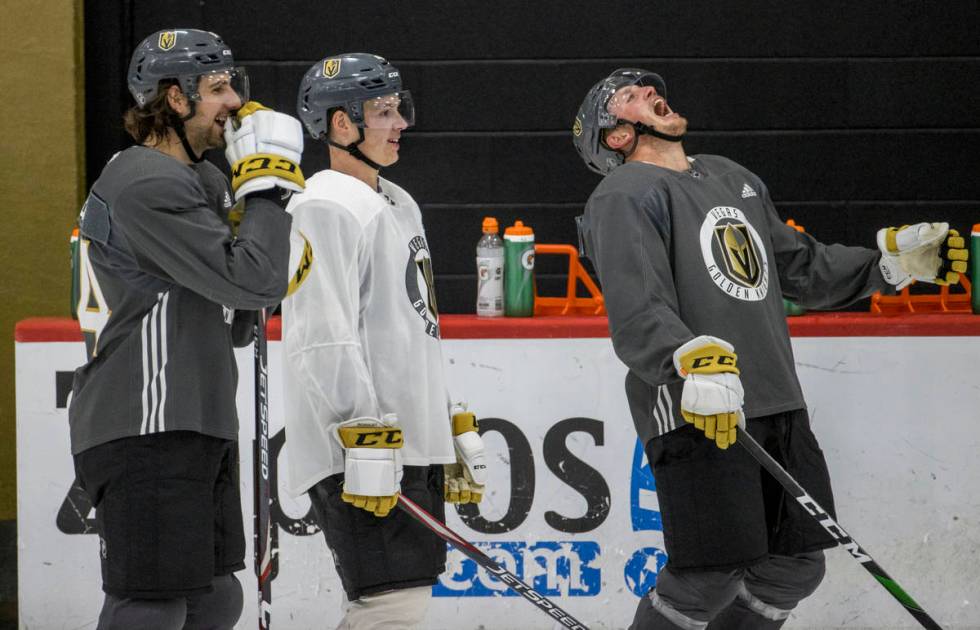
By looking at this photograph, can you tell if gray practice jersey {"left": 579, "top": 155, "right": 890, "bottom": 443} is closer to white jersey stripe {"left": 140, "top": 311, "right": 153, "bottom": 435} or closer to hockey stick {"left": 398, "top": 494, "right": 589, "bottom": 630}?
hockey stick {"left": 398, "top": 494, "right": 589, "bottom": 630}

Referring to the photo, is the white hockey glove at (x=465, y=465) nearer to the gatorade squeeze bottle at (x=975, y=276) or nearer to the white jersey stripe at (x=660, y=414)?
the white jersey stripe at (x=660, y=414)

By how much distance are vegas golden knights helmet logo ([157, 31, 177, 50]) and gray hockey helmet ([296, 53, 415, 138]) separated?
0.41 metres

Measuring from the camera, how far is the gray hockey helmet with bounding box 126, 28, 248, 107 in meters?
2.49

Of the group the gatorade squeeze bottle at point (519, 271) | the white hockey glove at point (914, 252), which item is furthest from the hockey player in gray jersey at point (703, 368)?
the gatorade squeeze bottle at point (519, 271)

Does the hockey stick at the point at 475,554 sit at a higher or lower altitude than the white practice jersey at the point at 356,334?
lower

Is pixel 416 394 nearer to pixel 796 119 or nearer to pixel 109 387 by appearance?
pixel 109 387

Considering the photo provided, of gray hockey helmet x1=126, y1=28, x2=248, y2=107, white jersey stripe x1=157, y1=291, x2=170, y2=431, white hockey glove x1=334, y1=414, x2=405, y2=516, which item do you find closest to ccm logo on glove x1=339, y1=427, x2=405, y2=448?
white hockey glove x1=334, y1=414, x2=405, y2=516

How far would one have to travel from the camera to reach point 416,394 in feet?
8.98

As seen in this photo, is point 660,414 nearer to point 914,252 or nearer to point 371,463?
point 371,463

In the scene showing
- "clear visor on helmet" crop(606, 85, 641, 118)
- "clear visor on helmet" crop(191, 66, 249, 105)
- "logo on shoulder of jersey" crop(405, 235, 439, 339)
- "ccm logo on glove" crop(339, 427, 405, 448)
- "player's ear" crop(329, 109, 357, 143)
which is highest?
"clear visor on helmet" crop(606, 85, 641, 118)

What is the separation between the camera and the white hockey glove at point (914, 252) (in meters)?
3.14

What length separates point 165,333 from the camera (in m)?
2.37

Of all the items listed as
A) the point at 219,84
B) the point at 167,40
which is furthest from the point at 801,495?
the point at 167,40

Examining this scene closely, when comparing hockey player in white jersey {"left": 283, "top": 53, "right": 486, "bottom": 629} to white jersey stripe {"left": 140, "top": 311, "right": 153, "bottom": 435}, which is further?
hockey player in white jersey {"left": 283, "top": 53, "right": 486, "bottom": 629}
